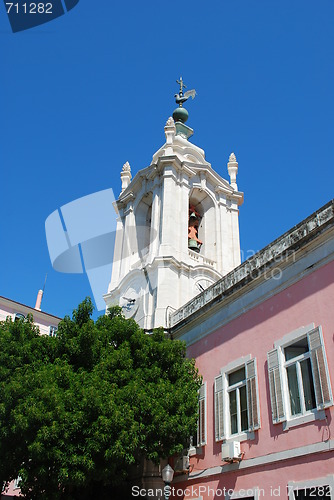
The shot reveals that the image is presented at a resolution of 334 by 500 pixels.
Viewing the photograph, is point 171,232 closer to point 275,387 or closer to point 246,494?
point 275,387

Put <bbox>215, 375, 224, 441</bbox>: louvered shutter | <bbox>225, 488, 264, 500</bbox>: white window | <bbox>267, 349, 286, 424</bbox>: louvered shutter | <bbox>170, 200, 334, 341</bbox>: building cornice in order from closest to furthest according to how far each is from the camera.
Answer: <bbox>225, 488, 264, 500</bbox>: white window
<bbox>267, 349, 286, 424</bbox>: louvered shutter
<bbox>170, 200, 334, 341</bbox>: building cornice
<bbox>215, 375, 224, 441</bbox>: louvered shutter

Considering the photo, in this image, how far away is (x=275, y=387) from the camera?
12031 millimetres

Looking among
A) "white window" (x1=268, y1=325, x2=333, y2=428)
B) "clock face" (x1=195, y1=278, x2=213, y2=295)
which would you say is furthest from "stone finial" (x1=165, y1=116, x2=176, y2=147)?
"white window" (x1=268, y1=325, x2=333, y2=428)

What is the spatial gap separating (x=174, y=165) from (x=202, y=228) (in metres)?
4.06

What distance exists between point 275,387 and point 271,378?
303 millimetres

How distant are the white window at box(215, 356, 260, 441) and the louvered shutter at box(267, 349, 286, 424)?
590mm

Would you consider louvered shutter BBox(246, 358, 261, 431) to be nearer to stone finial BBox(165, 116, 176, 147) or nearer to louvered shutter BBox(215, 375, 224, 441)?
louvered shutter BBox(215, 375, 224, 441)

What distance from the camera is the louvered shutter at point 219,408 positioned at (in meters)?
13.4

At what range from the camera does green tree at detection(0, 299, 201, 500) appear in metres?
11.9

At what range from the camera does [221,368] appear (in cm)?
1435

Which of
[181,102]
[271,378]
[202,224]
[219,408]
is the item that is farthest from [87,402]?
[181,102]

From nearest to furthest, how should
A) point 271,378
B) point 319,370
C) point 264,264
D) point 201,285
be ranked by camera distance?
1. point 319,370
2. point 271,378
3. point 264,264
4. point 201,285

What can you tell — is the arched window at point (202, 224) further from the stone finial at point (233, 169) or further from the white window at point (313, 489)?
the white window at point (313, 489)

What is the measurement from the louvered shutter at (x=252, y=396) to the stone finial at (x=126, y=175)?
20.6 meters
